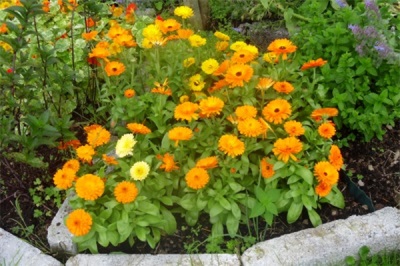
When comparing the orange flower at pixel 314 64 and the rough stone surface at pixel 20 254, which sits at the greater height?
the orange flower at pixel 314 64

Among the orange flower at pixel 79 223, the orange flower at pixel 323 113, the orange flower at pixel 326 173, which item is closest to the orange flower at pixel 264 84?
the orange flower at pixel 323 113

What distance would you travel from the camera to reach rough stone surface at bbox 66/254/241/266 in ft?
8.50

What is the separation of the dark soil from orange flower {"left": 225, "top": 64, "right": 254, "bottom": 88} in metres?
0.65

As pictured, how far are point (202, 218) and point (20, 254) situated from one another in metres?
0.83

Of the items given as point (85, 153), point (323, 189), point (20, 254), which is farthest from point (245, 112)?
point (20, 254)

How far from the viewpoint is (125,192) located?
2580mm

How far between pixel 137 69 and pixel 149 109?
0.37 m

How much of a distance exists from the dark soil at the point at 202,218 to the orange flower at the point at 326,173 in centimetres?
30

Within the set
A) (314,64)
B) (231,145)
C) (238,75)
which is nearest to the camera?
(231,145)

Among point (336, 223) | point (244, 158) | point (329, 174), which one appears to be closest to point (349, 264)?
point (336, 223)

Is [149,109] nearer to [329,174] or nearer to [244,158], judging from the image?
[244,158]

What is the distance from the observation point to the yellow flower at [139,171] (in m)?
2.61

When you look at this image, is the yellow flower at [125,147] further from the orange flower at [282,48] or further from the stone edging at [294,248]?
the orange flower at [282,48]

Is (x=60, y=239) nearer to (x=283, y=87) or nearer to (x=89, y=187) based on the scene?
(x=89, y=187)
